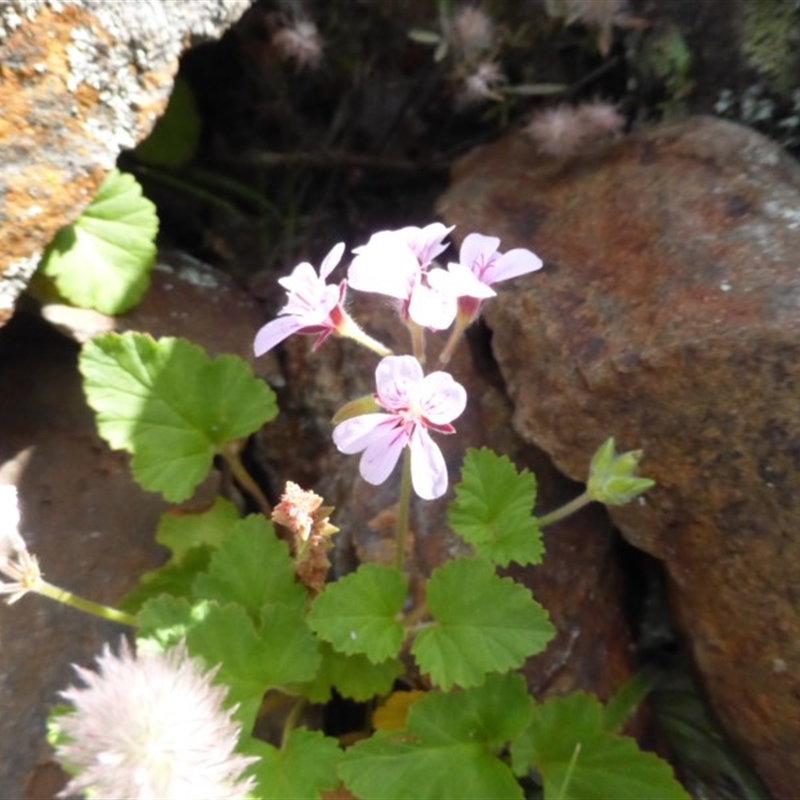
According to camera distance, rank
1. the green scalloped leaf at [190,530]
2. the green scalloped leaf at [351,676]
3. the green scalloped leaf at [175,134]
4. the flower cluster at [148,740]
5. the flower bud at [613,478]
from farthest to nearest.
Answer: the green scalloped leaf at [175,134], the green scalloped leaf at [190,530], the green scalloped leaf at [351,676], the flower bud at [613,478], the flower cluster at [148,740]

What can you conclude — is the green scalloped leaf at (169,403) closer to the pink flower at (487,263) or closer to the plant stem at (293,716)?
the plant stem at (293,716)

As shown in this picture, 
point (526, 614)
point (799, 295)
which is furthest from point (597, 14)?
point (526, 614)

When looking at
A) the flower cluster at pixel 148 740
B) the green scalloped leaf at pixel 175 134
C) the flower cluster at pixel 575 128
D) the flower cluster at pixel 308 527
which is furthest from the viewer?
the green scalloped leaf at pixel 175 134

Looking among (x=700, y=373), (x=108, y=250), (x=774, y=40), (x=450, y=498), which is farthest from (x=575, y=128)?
(x=108, y=250)

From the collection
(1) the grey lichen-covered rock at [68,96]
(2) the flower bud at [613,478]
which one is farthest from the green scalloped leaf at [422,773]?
(1) the grey lichen-covered rock at [68,96]

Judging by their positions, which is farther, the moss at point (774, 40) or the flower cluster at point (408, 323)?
the moss at point (774, 40)

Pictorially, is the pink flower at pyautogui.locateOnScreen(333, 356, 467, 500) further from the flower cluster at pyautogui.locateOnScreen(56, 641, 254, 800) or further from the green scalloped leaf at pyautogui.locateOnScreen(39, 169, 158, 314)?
the green scalloped leaf at pyautogui.locateOnScreen(39, 169, 158, 314)

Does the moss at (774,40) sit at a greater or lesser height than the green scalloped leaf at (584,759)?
greater

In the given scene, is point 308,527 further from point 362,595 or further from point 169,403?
point 169,403
